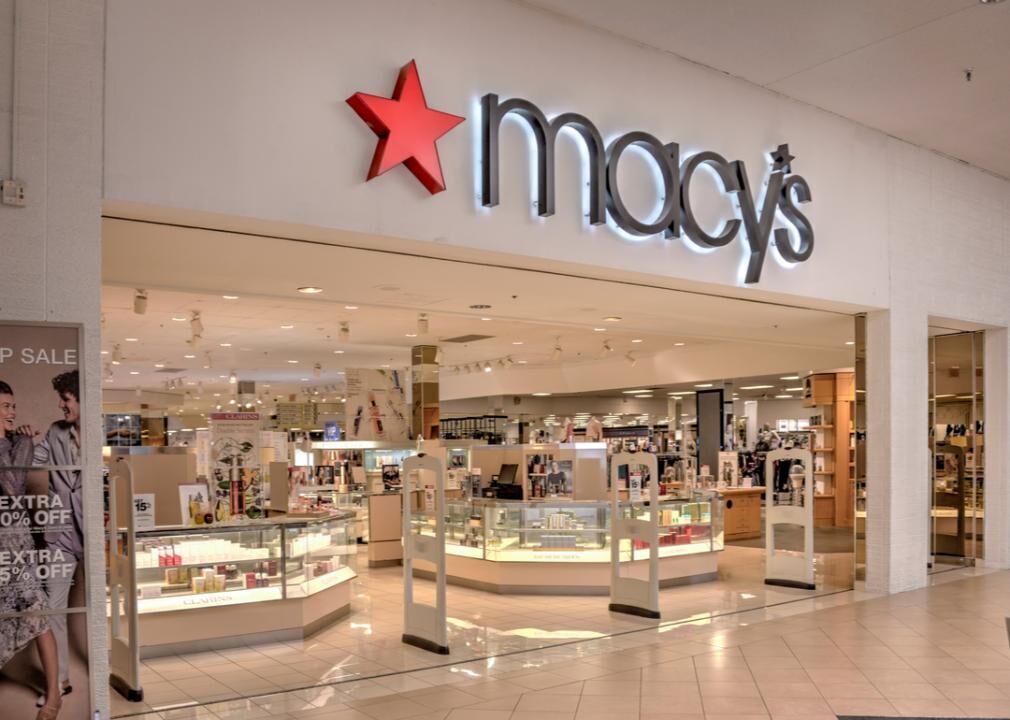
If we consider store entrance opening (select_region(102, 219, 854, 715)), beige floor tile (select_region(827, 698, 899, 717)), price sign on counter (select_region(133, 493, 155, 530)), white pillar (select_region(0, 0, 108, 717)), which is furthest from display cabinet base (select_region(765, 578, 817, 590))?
white pillar (select_region(0, 0, 108, 717))

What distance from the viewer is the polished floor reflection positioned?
600cm

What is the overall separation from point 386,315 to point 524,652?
5511 millimetres

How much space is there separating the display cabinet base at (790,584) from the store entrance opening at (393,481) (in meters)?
0.24

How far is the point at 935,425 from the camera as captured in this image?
10859 mm

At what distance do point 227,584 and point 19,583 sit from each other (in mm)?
3475

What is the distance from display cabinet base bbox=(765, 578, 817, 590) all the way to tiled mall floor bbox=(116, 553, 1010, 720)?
1152 mm

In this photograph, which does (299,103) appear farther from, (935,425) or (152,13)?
(935,425)

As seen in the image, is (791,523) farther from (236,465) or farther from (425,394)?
(425,394)

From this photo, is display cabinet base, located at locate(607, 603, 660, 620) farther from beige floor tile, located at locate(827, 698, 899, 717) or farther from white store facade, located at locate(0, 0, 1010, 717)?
beige floor tile, located at locate(827, 698, 899, 717)

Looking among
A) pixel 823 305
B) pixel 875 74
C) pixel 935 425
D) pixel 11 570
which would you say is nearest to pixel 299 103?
pixel 11 570

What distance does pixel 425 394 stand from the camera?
14672mm

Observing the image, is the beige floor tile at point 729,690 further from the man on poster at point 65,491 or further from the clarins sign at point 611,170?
the man on poster at point 65,491

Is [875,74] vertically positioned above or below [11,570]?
above

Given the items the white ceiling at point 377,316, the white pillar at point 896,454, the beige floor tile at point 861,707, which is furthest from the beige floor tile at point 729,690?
the white pillar at point 896,454
